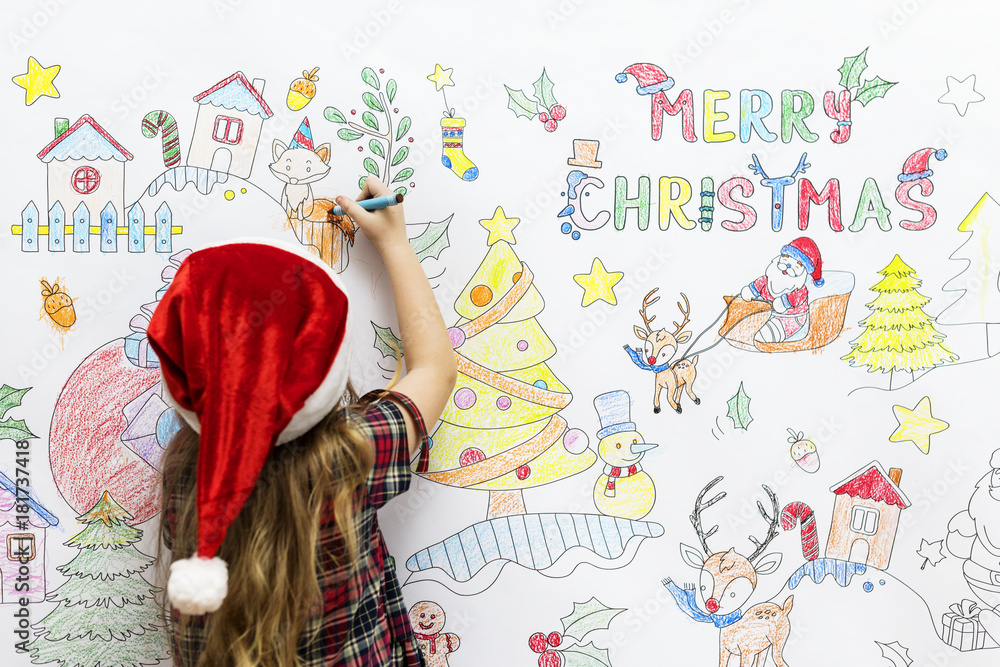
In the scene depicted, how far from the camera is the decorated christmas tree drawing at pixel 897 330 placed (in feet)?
2.86

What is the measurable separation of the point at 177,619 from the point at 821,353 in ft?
2.91

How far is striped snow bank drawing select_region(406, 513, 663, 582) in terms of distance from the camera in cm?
84

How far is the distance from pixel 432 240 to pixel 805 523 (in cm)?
65

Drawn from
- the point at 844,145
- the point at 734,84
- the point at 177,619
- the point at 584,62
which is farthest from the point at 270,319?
the point at 844,145

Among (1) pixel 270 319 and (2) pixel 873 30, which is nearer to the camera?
(1) pixel 270 319

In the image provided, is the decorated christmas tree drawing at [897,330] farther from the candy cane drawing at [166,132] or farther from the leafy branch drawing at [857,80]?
the candy cane drawing at [166,132]

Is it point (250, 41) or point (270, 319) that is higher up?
point (250, 41)

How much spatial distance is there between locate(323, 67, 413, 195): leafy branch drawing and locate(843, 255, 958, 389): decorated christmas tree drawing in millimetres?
674

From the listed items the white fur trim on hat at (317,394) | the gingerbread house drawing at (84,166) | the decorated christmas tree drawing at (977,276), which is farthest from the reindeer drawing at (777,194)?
the gingerbread house drawing at (84,166)

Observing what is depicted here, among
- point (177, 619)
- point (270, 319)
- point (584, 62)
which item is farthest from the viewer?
point (584, 62)

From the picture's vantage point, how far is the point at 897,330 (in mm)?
875

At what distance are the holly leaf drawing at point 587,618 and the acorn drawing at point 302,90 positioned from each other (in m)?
0.77

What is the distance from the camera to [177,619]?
71 centimetres

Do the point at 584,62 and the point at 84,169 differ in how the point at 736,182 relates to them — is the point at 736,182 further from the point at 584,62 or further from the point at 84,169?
the point at 84,169
